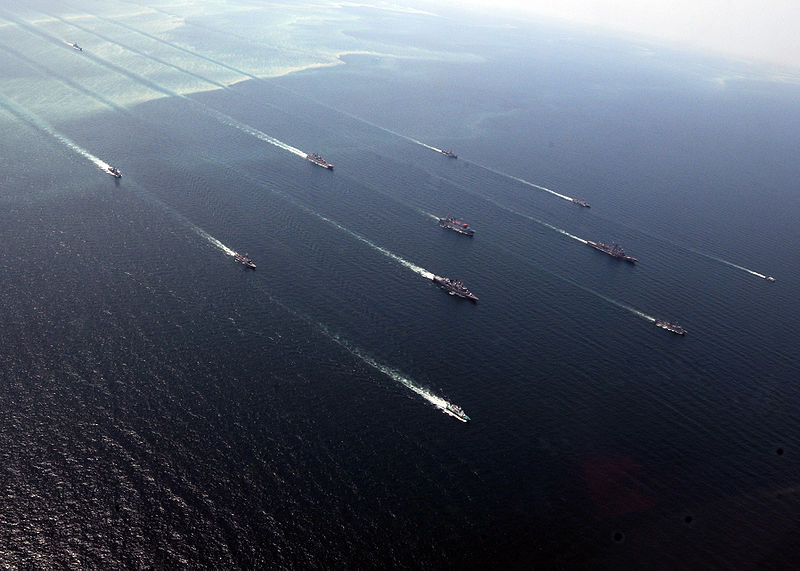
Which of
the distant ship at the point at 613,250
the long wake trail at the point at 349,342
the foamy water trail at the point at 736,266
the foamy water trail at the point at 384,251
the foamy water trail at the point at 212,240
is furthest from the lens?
the foamy water trail at the point at 736,266

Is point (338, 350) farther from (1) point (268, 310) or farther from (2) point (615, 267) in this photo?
(2) point (615, 267)

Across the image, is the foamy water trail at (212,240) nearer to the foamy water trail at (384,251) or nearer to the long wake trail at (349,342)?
the long wake trail at (349,342)

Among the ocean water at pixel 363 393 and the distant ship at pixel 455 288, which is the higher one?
the distant ship at pixel 455 288

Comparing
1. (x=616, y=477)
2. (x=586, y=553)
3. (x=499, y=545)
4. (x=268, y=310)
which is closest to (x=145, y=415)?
(x=268, y=310)

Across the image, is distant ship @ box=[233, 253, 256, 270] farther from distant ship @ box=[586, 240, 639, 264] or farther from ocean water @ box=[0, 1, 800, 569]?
distant ship @ box=[586, 240, 639, 264]

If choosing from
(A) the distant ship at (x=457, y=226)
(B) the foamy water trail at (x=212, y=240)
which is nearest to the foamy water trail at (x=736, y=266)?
(A) the distant ship at (x=457, y=226)

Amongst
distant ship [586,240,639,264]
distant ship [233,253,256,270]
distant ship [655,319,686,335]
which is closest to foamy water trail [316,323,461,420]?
distant ship [233,253,256,270]

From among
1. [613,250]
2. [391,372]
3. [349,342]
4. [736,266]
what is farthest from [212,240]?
[736,266]
